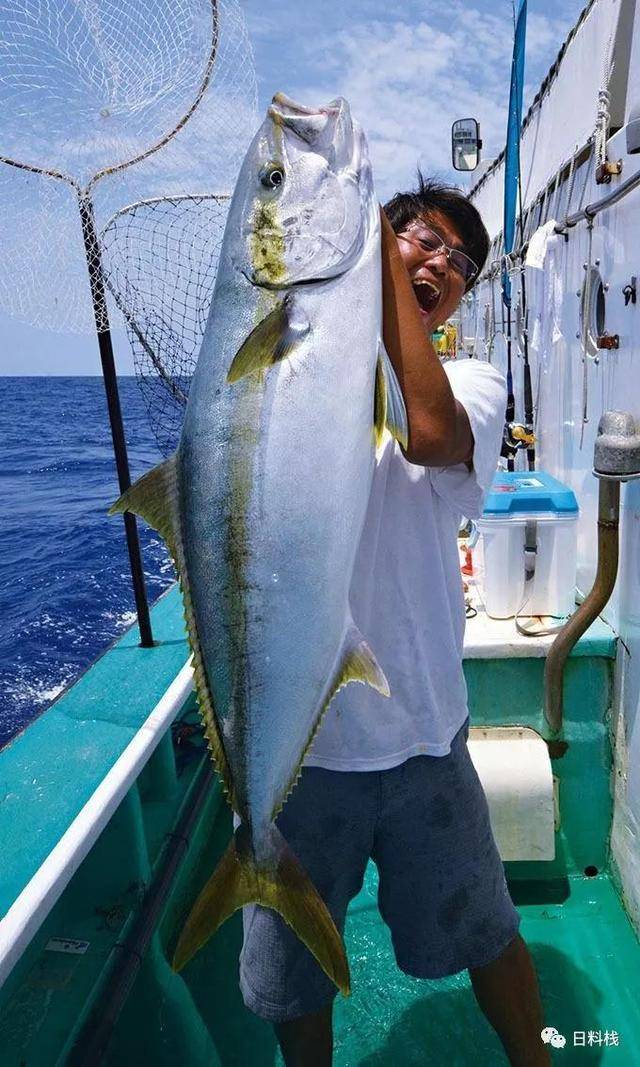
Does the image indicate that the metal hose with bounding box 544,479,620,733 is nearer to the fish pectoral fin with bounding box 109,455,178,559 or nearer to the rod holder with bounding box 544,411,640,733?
the rod holder with bounding box 544,411,640,733

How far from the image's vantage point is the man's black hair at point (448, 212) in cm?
191

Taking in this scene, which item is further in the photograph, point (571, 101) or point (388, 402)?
point (571, 101)

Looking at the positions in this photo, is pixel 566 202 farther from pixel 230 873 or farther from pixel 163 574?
pixel 163 574

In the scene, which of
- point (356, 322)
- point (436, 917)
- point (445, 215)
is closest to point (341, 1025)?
point (436, 917)

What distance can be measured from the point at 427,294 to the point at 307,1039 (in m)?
1.92

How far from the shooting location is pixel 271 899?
5.26 feet

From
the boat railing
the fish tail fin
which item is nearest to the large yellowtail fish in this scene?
the fish tail fin

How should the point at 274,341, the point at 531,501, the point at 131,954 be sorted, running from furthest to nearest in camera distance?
the point at 531,501 < the point at 131,954 < the point at 274,341

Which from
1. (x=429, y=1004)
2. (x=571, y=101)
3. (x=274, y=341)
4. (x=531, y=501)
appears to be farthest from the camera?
(x=571, y=101)

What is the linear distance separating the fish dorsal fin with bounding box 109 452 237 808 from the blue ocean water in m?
0.07

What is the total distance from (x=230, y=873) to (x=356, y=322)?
119 centimetres

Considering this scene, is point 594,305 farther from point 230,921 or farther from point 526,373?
point 230,921

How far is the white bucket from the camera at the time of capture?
3395mm

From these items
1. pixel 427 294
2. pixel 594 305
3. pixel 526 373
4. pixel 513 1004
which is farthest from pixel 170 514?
pixel 526 373
